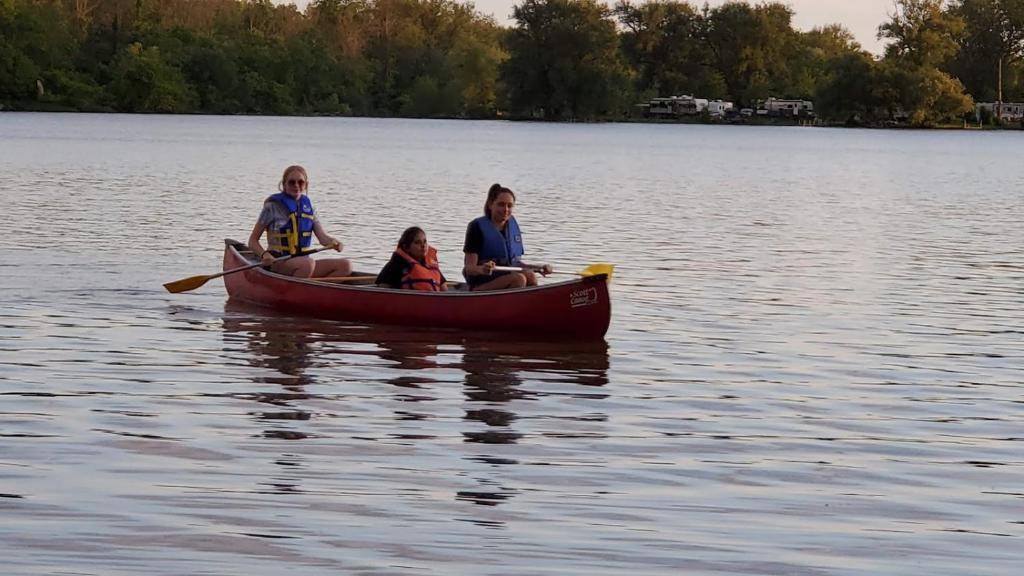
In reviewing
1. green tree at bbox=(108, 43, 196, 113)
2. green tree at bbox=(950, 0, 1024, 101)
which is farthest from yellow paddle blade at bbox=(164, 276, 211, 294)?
green tree at bbox=(950, 0, 1024, 101)

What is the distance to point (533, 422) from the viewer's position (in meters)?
9.61

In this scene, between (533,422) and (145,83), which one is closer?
(533,422)

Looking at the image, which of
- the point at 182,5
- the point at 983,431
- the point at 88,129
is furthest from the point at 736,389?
the point at 182,5

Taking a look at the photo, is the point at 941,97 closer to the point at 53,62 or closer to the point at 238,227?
the point at 53,62

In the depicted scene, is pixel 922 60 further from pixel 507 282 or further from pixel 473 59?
pixel 507 282

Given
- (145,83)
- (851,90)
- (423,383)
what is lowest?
(423,383)

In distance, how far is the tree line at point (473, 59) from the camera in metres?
123

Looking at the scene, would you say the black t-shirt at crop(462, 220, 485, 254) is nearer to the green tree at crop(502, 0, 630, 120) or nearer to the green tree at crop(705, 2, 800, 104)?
the green tree at crop(502, 0, 630, 120)

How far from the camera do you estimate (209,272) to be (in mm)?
18438

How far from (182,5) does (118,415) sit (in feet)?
429

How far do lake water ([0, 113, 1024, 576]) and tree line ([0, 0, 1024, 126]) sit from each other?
104m

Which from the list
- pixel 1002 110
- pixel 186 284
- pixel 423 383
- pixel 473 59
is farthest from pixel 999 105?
pixel 423 383

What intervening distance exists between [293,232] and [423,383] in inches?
151

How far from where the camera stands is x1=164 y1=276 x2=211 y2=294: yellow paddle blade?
49.9 feet
